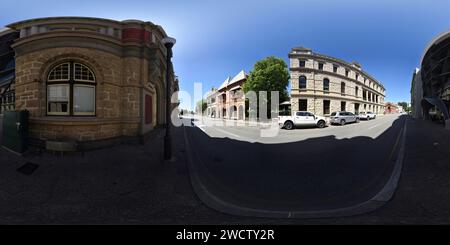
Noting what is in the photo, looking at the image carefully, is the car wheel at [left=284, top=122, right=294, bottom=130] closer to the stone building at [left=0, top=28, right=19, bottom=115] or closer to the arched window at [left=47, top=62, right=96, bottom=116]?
the arched window at [left=47, top=62, right=96, bottom=116]

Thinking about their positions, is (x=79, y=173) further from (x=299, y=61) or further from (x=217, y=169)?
(x=299, y=61)

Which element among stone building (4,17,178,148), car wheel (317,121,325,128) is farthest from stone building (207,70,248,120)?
stone building (4,17,178,148)

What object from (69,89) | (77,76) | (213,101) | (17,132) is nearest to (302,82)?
(77,76)

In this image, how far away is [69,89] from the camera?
7082 mm

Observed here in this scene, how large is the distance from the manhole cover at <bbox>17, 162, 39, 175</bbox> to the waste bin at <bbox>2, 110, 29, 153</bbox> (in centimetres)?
150

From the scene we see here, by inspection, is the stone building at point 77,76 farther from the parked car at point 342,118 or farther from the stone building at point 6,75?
the parked car at point 342,118

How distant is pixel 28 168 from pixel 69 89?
2.72 meters

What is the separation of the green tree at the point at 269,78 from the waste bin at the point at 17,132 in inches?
323

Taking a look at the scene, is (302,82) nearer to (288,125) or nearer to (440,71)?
(288,125)

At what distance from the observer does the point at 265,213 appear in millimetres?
3438

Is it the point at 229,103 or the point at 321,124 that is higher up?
the point at 229,103

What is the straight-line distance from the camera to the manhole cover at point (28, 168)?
534 cm

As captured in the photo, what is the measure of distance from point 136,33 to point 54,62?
9.34 feet

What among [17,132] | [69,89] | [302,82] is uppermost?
[302,82]
